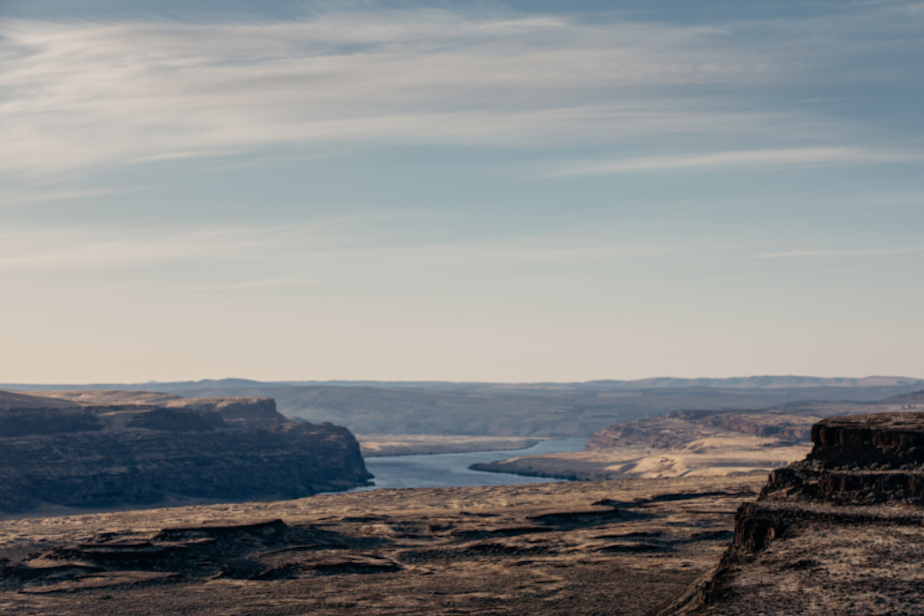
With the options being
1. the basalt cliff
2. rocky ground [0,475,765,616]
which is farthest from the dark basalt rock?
rocky ground [0,475,765,616]

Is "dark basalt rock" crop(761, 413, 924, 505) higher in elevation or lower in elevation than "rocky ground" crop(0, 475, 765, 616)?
higher

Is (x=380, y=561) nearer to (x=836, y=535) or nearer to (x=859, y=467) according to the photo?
(x=859, y=467)

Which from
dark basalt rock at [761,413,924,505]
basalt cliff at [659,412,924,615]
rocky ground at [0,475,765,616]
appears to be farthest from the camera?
rocky ground at [0,475,765,616]

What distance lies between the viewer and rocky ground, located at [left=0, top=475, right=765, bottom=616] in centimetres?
5856

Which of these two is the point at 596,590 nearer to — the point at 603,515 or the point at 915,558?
the point at 915,558

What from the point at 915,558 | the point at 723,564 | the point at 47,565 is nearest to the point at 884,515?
the point at 915,558

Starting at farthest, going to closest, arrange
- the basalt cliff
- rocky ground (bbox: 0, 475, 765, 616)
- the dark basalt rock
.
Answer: rocky ground (bbox: 0, 475, 765, 616) < the dark basalt rock < the basalt cliff

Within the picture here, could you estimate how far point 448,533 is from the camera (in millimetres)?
87500

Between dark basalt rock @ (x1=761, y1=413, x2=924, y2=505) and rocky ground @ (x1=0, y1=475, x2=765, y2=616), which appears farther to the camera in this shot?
rocky ground @ (x1=0, y1=475, x2=765, y2=616)

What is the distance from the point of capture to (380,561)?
73.9 meters

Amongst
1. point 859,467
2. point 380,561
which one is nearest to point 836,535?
point 859,467

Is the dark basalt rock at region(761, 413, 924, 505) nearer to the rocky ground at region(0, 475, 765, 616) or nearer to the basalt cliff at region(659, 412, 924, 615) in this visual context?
the basalt cliff at region(659, 412, 924, 615)

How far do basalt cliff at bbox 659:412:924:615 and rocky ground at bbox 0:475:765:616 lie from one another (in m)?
11.1

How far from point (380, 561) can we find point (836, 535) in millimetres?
40540
